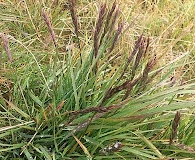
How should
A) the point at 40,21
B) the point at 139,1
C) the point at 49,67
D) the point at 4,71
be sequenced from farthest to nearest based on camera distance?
the point at 139,1 → the point at 40,21 → the point at 49,67 → the point at 4,71

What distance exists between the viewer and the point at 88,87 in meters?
1.79

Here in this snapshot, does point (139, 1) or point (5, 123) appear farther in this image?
point (139, 1)

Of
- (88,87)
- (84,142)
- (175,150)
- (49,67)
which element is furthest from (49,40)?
(175,150)

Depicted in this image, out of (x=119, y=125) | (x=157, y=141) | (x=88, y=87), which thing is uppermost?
(x=88, y=87)

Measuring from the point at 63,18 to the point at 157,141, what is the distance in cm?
122

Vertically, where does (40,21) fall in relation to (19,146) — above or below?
above

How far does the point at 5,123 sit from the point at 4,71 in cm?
26

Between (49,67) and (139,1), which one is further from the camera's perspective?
(139,1)

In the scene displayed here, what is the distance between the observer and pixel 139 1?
3152 mm

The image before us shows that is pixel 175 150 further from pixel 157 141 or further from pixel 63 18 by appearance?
pixel 63 18

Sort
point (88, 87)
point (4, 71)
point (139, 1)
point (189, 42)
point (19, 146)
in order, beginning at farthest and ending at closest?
1. point (139, 1)
2. point (189, 42)
3. point (4, 71)
4. point (88, 87)
5. point (19, 146)

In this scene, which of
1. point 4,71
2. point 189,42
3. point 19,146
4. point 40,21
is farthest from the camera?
point 189,42

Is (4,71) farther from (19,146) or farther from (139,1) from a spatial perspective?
(139,1)

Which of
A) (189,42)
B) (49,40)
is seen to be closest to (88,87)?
Answer: (49,40)
